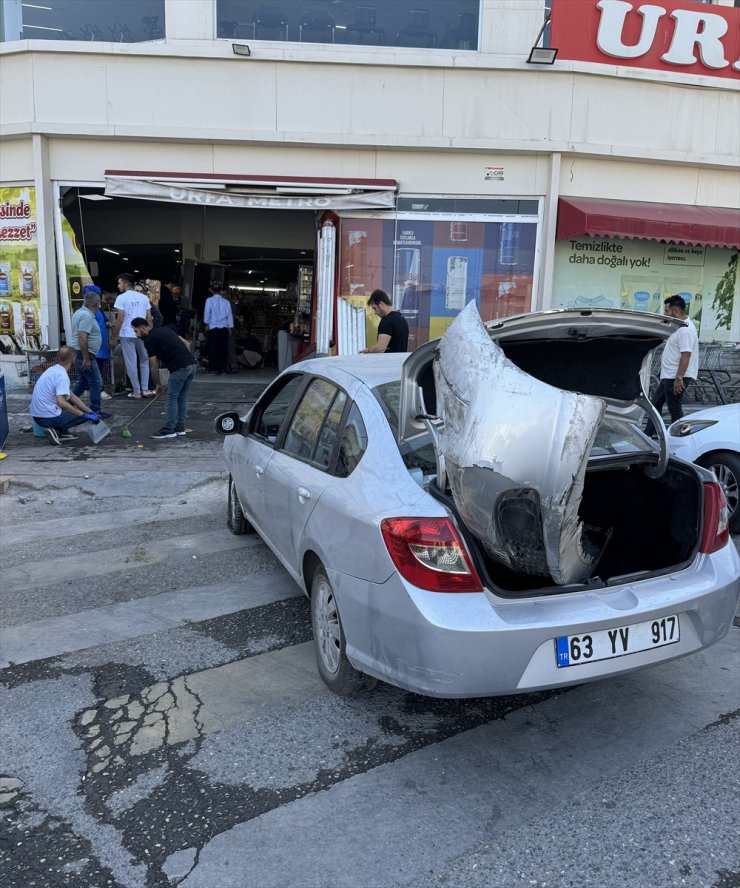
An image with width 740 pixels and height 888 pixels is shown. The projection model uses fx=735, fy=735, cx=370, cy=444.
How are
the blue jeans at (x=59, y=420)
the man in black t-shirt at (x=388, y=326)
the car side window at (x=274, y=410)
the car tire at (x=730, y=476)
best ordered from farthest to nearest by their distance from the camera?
the blue jeans at (x=59, y=420), the man in black t-shirt at (x=388, y=326), the car tire at (x=730, y=476), the car side window at (x=274, y=410)

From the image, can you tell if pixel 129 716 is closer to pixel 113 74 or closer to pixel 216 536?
pixel 216 536

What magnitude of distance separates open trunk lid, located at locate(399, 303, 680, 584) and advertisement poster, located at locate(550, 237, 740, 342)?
34.3 ft

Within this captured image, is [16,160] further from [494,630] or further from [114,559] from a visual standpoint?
[494,630]

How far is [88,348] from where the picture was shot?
36.8ft

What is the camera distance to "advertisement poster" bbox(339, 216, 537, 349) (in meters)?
12.9

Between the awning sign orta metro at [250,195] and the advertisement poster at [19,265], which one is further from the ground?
the awning sign orta metro at [250,195]

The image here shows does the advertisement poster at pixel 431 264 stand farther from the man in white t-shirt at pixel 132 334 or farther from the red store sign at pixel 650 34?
the man in white t-shirt at pixel 132 334

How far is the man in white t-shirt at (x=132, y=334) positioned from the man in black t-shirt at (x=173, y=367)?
2.15 metres

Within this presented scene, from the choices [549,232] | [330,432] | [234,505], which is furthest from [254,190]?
[330,432]

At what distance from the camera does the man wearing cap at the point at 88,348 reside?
10.7m

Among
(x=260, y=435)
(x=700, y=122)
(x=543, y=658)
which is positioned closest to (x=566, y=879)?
(x=543, y=658)

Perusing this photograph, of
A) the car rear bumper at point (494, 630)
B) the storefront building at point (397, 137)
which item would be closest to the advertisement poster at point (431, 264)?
the storefront building at point (397, 137)

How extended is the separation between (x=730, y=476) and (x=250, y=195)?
9.23m

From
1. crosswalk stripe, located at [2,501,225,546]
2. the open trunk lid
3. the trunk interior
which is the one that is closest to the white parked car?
the trunk interior
